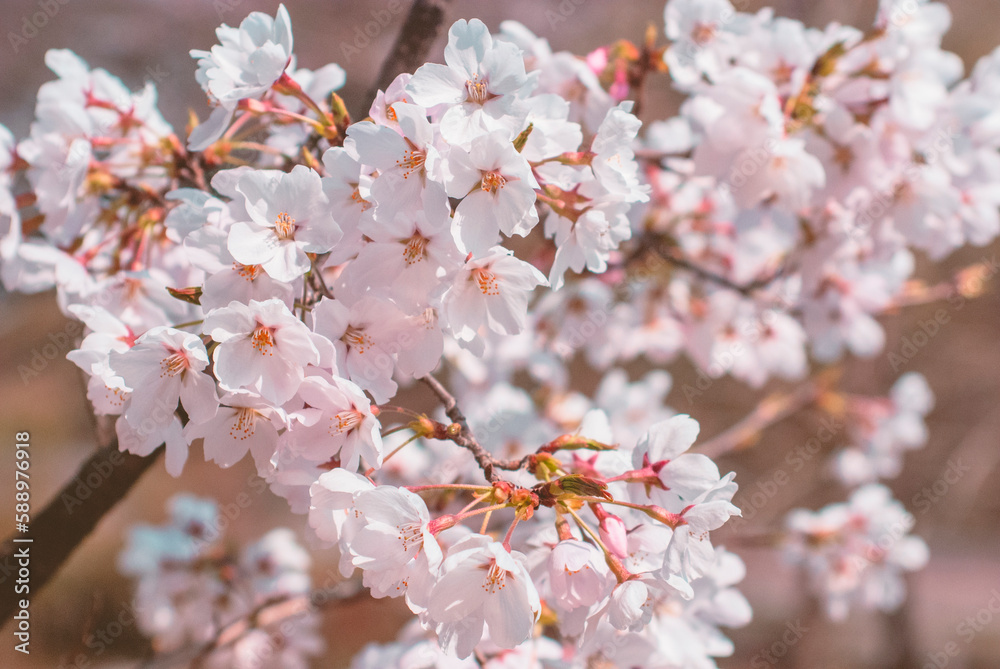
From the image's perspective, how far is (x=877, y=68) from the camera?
54.3 inches

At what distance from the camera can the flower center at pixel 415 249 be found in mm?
822

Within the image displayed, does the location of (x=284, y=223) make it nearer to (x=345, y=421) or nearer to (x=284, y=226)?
(x=284, y=226)

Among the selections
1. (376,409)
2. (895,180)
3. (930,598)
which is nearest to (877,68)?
A: (895,180)

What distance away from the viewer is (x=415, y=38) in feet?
3.95

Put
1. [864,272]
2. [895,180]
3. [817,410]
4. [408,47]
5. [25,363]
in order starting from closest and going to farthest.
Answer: [408,47]
[895,180]
[864,272]
[817,410]
[25,363]

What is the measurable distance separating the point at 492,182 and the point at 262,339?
32 cm

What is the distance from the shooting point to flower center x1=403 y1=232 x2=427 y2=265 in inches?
32.4

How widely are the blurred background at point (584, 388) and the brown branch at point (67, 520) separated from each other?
2.54m

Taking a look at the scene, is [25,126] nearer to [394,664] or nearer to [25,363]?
[25,363]

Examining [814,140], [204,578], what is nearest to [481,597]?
[814,140]

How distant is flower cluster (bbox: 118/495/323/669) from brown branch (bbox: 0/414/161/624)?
0.66 metres

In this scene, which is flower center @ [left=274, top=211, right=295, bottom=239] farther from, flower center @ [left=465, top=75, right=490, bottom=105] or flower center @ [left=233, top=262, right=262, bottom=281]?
flower center @ [left=465, top=75, right=490, bottom=105]

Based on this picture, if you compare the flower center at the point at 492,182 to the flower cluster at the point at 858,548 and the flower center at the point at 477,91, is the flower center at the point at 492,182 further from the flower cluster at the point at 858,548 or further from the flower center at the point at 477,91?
the flower cluster at the point at 858,548

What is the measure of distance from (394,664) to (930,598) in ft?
24.1
